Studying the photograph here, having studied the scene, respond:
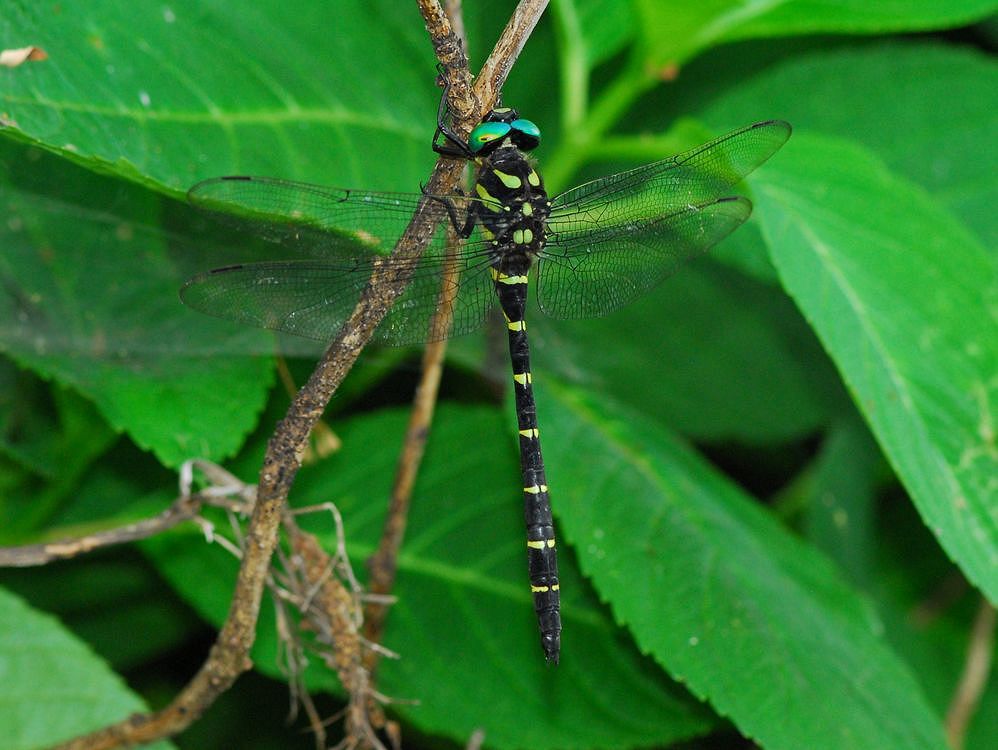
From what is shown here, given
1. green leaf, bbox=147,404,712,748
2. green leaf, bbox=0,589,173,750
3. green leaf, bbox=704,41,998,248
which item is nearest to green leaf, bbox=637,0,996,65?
green leaf, bbox=704,41,998,248

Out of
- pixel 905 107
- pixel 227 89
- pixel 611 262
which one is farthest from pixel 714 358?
pixel 227 89

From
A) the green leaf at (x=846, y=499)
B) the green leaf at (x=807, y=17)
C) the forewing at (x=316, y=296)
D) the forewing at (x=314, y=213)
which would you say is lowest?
the green leaf at (x=846, y=499)

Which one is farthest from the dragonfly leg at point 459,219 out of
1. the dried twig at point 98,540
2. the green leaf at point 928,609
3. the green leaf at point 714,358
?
the green leaf at point 928,609

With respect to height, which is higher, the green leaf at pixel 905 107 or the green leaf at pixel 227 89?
the green leaf at pixel 905 107

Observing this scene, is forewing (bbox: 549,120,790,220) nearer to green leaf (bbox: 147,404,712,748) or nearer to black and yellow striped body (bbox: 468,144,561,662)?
black and yellow striped body (bbox: 468,144,561,662)

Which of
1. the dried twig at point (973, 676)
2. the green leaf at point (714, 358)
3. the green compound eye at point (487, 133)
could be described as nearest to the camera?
the green compound eye at point (487, 133)

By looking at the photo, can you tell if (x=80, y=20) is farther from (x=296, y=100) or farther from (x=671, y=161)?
(x=671, y=161)

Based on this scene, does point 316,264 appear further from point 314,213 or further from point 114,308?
point 114,308

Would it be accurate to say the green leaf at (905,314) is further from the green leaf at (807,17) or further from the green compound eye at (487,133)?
the green compound eye at (487,133)
